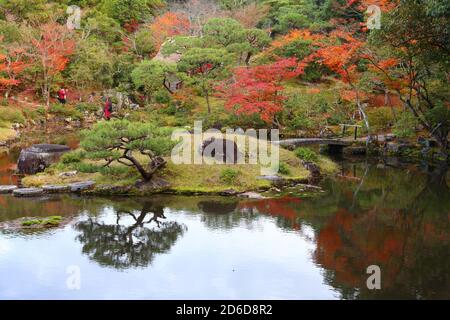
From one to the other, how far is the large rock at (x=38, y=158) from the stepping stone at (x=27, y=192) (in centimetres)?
213

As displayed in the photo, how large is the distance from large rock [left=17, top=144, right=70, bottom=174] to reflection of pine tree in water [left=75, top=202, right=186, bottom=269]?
4821 mm

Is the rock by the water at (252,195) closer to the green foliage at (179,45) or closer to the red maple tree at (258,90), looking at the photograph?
the red maple tree at (258,90)

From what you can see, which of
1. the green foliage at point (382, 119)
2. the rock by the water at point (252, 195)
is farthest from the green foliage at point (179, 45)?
the rock by the water at point (252, 195)

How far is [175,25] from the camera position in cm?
3519

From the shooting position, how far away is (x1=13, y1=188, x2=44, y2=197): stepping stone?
14109mm

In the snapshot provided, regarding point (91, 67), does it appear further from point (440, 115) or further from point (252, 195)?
point (440, 115)

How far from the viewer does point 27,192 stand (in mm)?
14141

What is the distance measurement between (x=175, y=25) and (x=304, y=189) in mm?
22855

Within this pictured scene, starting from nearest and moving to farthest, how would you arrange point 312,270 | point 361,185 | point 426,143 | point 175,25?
point 312,270, point 361,185, point 426,143, point 175,25

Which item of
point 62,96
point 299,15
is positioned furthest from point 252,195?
point 299,15

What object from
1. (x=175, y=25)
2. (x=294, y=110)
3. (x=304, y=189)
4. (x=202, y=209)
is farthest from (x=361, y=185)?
(x=175, y=25)

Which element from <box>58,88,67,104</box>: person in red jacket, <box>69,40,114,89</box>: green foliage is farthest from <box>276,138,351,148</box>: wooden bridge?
<box>58,88,67,104</box>: person in red jacket
